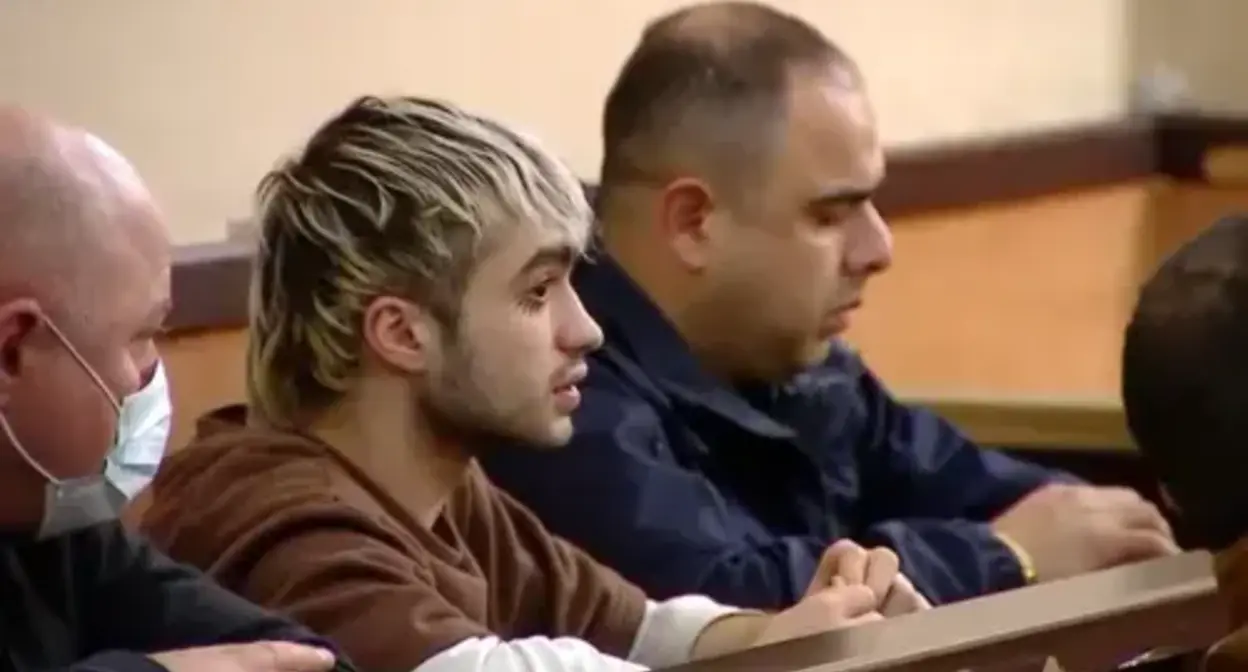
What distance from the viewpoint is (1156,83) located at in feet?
9.59

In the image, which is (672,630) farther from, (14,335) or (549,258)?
(14,335)

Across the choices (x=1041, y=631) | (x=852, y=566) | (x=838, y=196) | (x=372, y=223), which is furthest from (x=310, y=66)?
(x=1041, y=631)

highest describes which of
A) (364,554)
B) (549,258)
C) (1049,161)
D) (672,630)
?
(549,258)

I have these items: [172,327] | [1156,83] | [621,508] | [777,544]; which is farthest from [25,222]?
[1156,83]

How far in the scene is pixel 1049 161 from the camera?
2.78 metres

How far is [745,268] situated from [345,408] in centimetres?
48

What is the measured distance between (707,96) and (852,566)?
1.58 ft

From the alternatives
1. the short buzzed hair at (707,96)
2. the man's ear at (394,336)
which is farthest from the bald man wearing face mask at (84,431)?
the short buzzed hair at (707,96)

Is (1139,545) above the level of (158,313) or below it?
A: below

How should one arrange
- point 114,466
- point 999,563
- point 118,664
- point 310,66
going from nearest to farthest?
point 118,664
point 114,466
point 999,563
point 310,66

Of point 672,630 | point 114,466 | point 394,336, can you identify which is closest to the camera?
point 114,466

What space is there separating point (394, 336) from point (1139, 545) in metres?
0.67

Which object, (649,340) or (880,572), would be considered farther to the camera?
(649,340)

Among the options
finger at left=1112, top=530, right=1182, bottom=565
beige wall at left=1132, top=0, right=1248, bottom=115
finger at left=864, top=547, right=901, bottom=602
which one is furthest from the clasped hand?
beige wall at left=1132, top=0, right=1248, bottom=115
